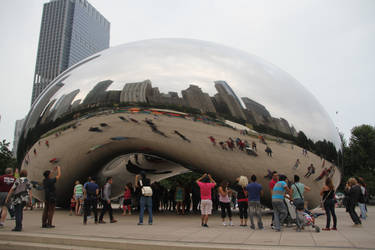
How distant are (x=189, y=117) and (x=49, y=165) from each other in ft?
15.6

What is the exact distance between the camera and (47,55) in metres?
157

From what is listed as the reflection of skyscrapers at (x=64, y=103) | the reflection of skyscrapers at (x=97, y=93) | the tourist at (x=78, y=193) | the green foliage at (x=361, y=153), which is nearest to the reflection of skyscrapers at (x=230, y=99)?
the reflection of skyscrapers at (x=97, y=93)

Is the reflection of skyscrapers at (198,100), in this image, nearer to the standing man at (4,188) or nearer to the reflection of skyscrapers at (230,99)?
the reflection of skyscrapers at (230,99)

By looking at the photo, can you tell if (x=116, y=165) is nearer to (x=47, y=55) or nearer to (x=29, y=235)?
(x=29, y=235)

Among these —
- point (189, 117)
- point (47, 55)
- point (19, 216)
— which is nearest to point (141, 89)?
point (189, 117)

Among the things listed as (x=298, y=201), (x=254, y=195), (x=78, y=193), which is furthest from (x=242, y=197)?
(x=78, y=193)

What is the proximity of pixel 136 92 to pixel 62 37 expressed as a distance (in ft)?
550

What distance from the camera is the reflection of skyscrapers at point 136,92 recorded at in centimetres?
840

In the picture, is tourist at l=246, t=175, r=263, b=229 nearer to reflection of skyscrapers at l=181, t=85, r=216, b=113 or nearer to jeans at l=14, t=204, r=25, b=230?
reflection of skyscrapers at l=181, t=85, r=216, b=113

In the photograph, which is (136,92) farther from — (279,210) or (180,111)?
(279,210)

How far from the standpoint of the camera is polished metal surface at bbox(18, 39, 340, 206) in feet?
27.2

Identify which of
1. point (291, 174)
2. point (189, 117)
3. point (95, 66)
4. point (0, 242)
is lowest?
point (0, 242)

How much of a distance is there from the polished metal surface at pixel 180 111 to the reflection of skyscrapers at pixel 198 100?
0.03m

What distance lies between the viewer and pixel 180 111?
8.24m
